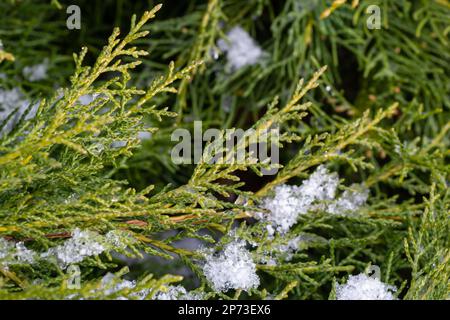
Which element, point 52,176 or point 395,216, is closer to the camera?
point 52,176

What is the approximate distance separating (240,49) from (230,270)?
91 centimetres

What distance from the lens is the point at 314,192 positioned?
4.64 feet

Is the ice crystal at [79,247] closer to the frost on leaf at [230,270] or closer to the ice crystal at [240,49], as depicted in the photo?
the frost on leaf at [230,270]

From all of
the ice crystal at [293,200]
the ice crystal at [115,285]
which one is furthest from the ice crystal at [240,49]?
the ice crystal at [115,285]

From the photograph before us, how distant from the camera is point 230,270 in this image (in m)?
1.22

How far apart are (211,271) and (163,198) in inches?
8.0

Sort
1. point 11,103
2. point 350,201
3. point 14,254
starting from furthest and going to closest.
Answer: point 11,103, point 350,201, point 14,254

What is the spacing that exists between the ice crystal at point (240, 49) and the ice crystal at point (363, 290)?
2.85 ft

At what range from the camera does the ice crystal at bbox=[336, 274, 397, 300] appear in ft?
4.09

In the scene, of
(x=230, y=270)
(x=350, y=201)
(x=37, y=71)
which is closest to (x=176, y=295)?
(x=230, y=270)

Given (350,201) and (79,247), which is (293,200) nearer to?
(350,201)
